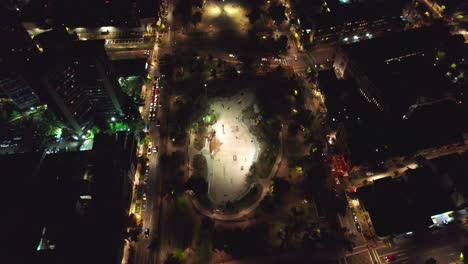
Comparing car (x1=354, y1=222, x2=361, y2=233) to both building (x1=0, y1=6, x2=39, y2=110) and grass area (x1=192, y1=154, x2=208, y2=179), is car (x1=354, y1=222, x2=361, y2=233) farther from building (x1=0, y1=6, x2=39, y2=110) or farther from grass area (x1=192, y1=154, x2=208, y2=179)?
building (x1=0, y1=6, x2=39, y2=110)

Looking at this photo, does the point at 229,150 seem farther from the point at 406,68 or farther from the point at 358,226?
the point at 406,68

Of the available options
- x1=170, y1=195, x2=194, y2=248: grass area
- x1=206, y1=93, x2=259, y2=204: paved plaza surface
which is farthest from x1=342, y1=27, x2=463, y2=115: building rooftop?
x1=170, y1=195, x2=194, y2=248: grass area

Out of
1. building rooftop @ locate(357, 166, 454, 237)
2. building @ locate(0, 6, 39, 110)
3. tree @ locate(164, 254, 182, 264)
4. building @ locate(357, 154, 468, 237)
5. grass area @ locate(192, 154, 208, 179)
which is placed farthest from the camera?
grass area @ locate(192, 154, 208, 179)

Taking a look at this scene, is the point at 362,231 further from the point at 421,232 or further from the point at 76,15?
the point at 76,15

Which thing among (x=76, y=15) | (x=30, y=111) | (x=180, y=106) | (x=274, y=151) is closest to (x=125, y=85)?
(x=180, y=106)

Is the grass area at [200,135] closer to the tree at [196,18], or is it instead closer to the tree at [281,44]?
the tree at [281,44]

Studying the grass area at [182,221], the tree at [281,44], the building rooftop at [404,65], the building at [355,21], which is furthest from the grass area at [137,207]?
the building at [355,21]

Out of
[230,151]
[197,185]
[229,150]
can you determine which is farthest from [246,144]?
[197,185]
